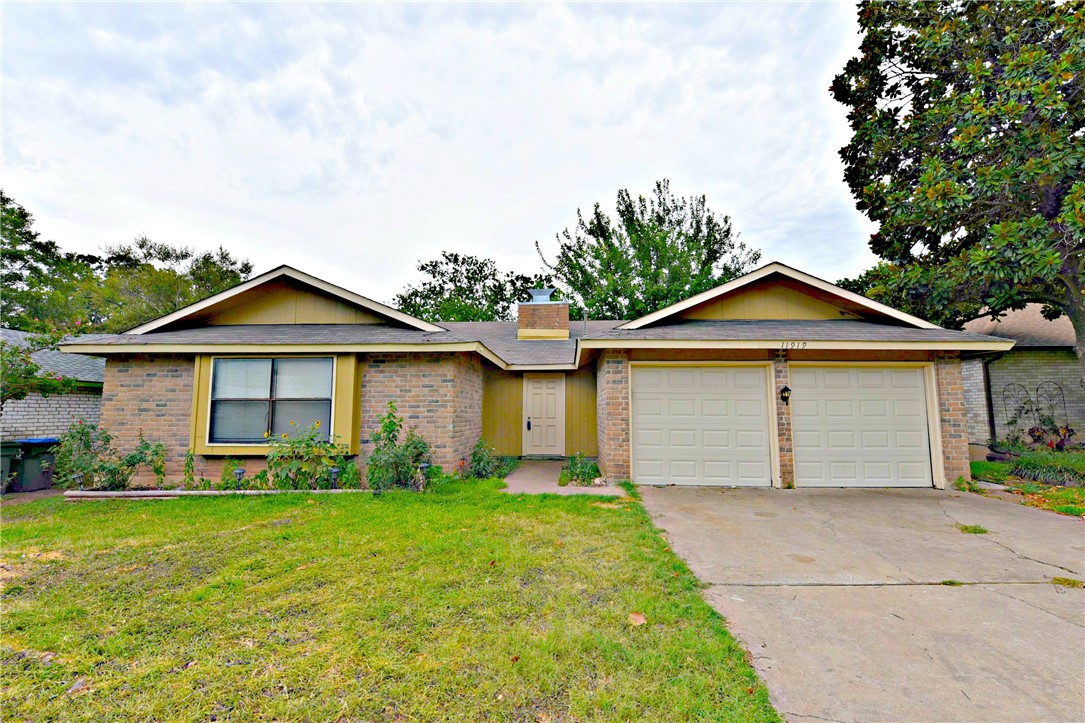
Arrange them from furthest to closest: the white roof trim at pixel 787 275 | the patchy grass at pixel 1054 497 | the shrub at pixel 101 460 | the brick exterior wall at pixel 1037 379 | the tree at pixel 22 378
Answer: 1. the brick exterior wall at pixel 1037 379
2. the white roof trim at pixel 787 275
3. the tree at pixel 22 378
4. the shrub at pixel 101 460
5. the patchy grass at pixel 1054 497

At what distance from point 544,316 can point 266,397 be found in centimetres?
730

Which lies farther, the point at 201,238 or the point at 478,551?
the point at 201,238

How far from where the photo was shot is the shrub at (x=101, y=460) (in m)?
6.77

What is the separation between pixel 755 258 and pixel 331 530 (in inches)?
1130

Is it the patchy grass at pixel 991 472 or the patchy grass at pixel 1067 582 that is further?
the patchy grass at pixel 991 472

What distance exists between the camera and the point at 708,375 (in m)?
7.59

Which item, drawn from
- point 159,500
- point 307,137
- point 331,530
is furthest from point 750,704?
point 307,137

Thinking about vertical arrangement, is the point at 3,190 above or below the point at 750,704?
above

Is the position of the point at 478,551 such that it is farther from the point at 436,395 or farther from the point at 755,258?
the point at 755,258

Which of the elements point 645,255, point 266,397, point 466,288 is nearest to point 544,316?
point 266,397

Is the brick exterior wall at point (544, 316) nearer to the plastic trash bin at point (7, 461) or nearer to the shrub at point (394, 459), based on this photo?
the shrub at point (394, 459)

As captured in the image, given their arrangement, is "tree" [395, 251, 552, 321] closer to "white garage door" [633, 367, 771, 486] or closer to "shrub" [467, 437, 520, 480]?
"shrub" [467, 437, 520, 480]

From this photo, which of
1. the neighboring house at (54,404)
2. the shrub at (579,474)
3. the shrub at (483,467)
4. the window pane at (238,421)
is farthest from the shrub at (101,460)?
the shrub at (579,474)

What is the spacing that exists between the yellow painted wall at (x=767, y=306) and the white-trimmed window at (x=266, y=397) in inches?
278
